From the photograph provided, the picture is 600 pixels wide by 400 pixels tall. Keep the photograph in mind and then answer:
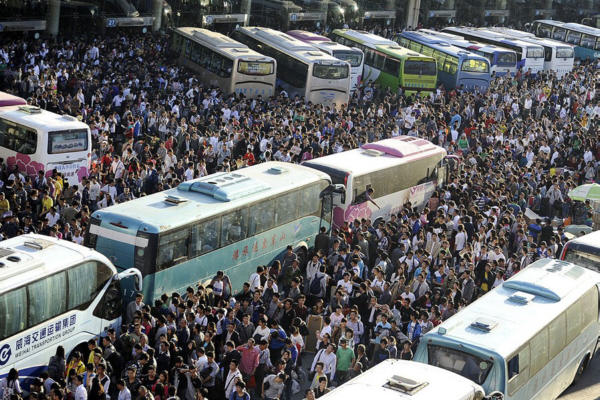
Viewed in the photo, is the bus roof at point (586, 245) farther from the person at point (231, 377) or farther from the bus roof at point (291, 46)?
the bus roof at point (291, 46)

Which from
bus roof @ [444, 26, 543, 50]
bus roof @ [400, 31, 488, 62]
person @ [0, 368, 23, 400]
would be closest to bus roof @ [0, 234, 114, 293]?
person @ [0, 368, 23, 400]

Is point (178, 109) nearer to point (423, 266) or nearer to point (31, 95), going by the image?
point (31, 95)

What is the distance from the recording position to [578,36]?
1775 inches

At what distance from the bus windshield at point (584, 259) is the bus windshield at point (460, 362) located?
5765mm

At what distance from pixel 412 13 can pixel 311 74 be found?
2058cm

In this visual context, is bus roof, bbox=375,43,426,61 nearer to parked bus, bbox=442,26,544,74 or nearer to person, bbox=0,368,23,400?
parked bus, bbox=442,26,544,74

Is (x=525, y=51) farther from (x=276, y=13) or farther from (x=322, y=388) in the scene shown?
(x=322, y=388)

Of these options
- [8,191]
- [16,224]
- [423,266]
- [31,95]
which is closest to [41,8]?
[31,95]

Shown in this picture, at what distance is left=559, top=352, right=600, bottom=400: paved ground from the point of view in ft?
50.2

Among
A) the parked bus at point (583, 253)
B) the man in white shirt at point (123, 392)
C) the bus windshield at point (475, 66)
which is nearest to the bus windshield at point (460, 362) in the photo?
the man in white shirt at point (123, 392)

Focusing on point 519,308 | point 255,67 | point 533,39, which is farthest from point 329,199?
point 533,39

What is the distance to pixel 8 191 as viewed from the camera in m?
18.5

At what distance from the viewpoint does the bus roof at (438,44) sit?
3472cm

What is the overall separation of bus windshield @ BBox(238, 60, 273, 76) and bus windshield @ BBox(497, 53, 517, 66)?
433 inches
